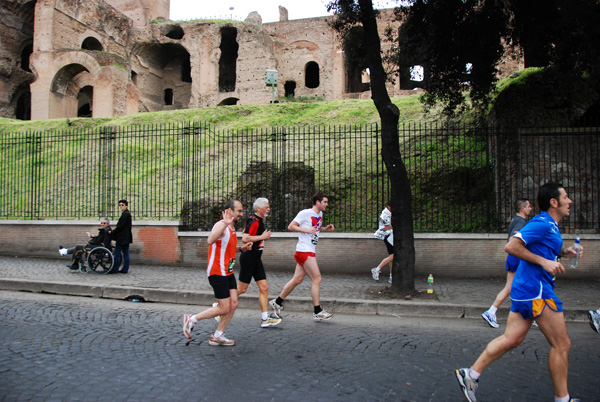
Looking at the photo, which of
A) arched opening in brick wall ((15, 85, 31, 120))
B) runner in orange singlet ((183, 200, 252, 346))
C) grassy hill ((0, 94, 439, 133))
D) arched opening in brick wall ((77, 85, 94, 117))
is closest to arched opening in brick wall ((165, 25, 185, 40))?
arched opening in brick wall ((77, 85, 94, 117))

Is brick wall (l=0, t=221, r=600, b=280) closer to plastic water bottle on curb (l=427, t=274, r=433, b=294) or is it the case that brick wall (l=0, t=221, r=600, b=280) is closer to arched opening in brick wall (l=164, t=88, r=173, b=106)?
plastic water bottle on curb (l=427, t=274, r=433, b=294)

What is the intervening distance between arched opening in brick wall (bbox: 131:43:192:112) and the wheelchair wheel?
30.6 meters

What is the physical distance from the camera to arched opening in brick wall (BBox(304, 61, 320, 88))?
134 feet

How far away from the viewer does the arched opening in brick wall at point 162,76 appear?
38.3 m

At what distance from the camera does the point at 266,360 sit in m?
4.47

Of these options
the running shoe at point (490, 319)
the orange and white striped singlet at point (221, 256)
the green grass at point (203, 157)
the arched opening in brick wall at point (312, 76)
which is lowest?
the running shoe at point (490, 319)

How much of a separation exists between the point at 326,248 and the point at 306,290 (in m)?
1.92

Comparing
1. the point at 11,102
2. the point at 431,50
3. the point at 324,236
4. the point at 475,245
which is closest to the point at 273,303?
the point at 324,236

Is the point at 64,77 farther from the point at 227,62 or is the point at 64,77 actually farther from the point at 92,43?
the point at 227,62

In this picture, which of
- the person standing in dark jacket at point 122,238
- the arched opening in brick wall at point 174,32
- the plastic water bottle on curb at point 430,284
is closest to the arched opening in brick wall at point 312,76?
the arched opening in brick wall at point 174,32

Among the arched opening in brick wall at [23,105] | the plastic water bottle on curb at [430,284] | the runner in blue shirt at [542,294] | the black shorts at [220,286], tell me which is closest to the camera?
the runner in blue shirt at [542,294]

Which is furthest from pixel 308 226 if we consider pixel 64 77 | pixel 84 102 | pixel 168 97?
pixel 168 97

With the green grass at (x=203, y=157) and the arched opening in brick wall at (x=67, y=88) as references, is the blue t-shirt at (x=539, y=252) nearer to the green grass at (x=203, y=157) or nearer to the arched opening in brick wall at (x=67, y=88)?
the green grass at (x=203, y=157)

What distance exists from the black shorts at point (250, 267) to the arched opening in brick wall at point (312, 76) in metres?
36.6
